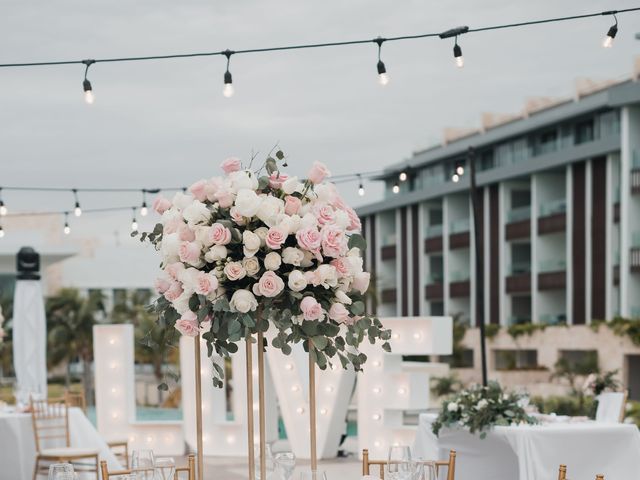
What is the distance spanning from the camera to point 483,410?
312 inches

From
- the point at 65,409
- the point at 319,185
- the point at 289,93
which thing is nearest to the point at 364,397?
the point at 65,409

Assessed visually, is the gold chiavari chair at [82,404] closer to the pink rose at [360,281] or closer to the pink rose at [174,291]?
the pink rose at [174,291]

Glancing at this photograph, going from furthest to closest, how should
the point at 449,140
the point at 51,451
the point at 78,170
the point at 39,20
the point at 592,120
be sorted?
the point at 449,140
the point at 592,120
the point at 78,170
the point at 39,20
the point at 51,451

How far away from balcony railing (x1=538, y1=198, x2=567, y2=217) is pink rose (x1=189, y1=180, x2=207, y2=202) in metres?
29.3

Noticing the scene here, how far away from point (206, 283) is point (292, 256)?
29 cm

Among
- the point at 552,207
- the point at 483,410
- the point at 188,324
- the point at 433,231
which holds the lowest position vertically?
the point at 483,410

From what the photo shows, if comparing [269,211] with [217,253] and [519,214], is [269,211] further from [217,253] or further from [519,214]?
[519,214]

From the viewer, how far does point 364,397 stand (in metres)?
11.4

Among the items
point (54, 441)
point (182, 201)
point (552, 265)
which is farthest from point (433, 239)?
point (182, 201)

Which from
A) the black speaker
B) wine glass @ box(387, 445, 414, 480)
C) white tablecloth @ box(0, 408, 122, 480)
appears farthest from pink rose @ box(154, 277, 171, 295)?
the black speaker

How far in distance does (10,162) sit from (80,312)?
14678 millimetres

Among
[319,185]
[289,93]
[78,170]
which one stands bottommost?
[319,185]

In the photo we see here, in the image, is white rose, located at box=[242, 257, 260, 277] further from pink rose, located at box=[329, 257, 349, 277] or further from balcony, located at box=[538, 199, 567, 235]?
balcony, located at box=[538, 199, 567, 235]

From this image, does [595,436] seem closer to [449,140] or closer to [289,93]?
[289,93]
